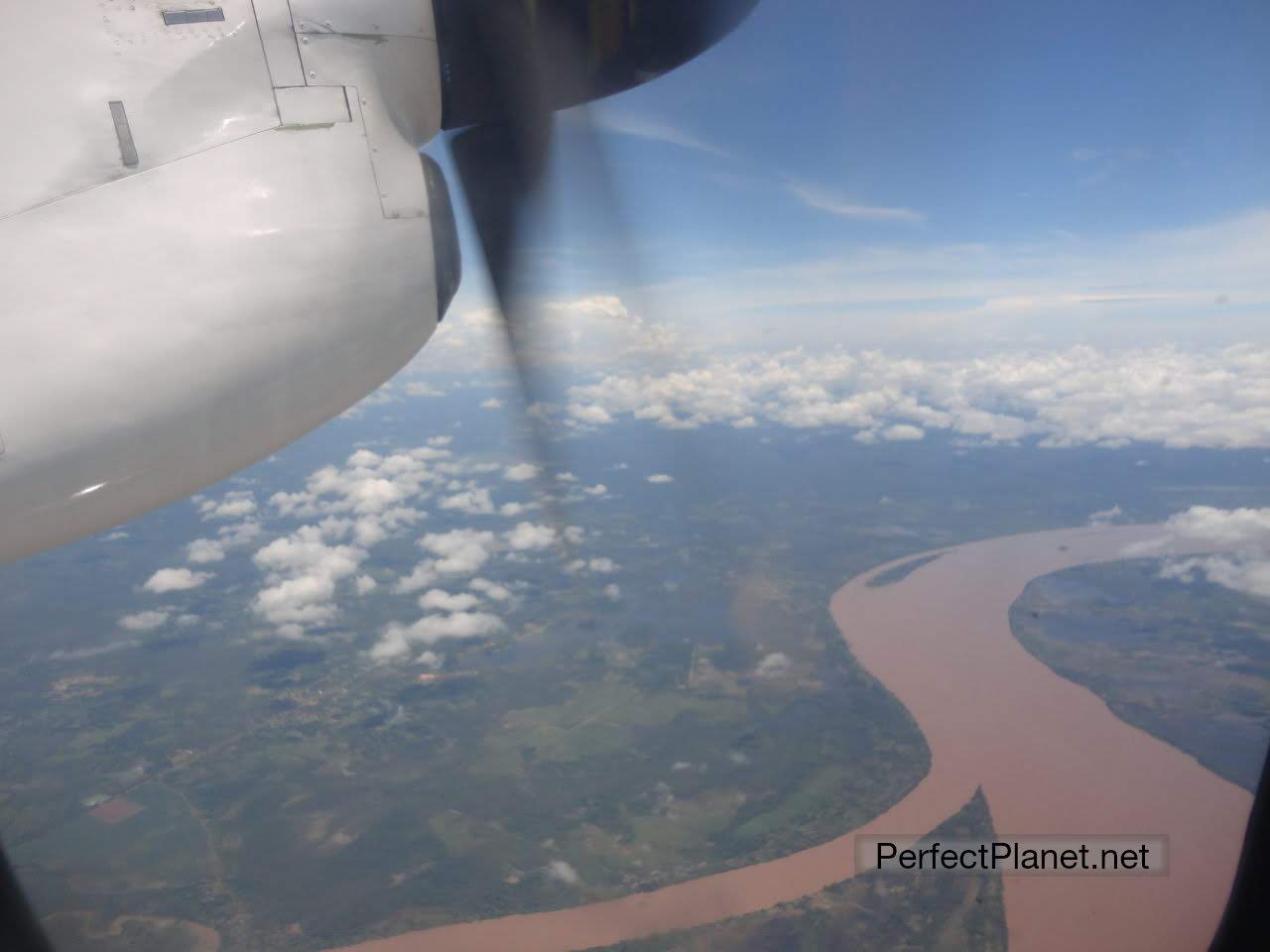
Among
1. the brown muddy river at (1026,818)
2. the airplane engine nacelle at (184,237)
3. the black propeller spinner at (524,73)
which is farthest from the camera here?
Result: the brown muddy river at (1026,818)

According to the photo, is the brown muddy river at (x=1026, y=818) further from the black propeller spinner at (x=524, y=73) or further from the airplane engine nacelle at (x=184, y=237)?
the airplane engine nacelle at (x=184, y=237)

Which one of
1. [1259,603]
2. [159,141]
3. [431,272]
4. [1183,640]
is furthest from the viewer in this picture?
[1259,603]

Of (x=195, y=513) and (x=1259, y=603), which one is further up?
(x=195, y=513)

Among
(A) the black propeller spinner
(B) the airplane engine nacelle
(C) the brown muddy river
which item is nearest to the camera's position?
(B) the airplane engine nacelle

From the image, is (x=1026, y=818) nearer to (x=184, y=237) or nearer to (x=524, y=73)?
(x=524, y=73)

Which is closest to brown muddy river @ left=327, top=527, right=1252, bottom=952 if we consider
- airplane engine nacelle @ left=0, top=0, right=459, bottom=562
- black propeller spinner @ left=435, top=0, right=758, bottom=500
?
black propeller spinner @ left=435, top=0, right=758, bottom=500

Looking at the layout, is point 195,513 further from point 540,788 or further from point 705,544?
point 540,788

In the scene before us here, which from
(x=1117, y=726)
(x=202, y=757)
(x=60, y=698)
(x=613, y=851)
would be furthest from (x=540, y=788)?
(x=60, y=698)

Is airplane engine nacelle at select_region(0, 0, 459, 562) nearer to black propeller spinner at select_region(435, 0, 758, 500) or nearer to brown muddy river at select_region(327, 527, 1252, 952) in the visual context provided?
black propeller spinner at select_region(435, 0, 758, 500)

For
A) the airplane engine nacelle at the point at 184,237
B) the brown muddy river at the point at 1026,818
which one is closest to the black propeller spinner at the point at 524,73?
the airplane engine nacelle at the point at 184,237
